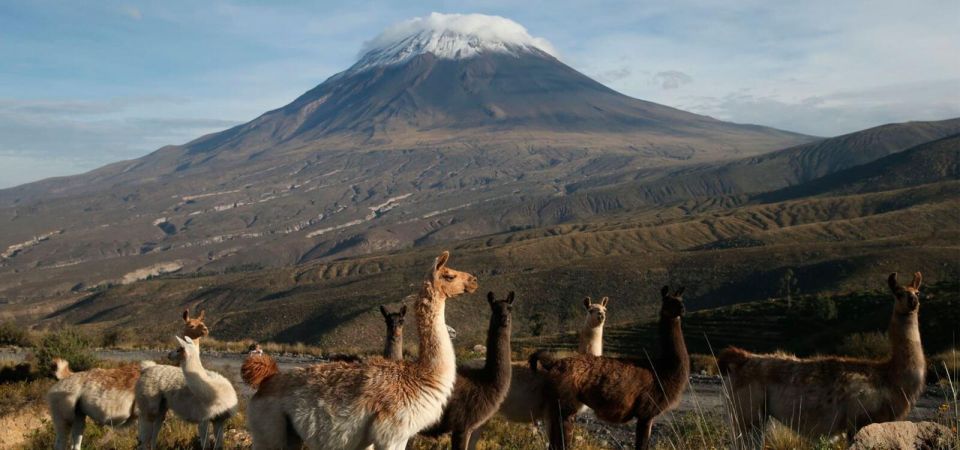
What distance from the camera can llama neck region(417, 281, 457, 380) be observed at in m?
6.62

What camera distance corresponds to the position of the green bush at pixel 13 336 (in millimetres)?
31531

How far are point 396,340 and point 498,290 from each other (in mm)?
59830

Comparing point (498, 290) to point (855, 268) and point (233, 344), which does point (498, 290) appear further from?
point (233, 344)

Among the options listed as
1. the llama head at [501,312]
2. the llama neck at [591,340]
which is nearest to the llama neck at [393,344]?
the llama neck at [591,340]

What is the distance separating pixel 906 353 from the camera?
25.5 ft

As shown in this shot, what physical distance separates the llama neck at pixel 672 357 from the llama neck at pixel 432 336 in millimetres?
3413

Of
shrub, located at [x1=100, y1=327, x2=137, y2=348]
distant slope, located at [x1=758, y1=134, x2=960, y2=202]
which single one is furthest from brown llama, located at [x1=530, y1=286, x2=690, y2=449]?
distant slope, located at [x1=758, y1=134, x2=960, y2=202]

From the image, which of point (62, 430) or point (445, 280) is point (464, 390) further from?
point (62, 430)

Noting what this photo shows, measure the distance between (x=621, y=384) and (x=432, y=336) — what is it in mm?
3044

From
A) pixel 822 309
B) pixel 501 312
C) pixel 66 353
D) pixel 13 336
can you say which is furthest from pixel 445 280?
pixel 822 309

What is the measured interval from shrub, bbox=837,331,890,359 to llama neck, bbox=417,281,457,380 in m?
18.6

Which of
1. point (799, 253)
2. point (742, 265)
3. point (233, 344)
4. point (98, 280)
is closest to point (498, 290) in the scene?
point (742, 265)

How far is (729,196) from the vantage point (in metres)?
183

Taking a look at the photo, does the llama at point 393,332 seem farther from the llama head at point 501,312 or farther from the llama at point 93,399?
the llama head at point 501,312
